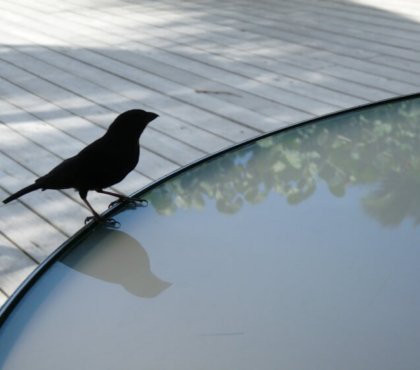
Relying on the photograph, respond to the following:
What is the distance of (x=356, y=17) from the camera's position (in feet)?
15.2

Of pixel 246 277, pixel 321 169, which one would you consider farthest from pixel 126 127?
pixel 246 277

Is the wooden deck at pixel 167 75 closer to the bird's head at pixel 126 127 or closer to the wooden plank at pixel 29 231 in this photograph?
the wooden plank at pixel 29 231

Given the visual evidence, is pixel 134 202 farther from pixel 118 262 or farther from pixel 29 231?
pixel 29 231

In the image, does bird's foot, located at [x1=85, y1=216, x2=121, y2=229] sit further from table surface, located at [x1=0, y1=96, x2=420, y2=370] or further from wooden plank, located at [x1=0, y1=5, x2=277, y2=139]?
wooden plank, located at [x1=0, y1=5, x2=277, y2=139]

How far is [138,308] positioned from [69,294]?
11 centimetres

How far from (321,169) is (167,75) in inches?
88.6

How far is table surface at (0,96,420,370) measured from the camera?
37.0 inches

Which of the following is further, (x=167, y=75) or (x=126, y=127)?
(x=167, y=75)

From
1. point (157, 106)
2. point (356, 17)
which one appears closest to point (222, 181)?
point (157, 106)

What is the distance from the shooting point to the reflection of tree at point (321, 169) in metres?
1.29

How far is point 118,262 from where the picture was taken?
3.70ft

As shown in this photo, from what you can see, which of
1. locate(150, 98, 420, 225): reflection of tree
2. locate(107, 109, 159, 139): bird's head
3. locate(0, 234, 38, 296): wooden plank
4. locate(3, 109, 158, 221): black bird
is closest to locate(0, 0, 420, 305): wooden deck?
locate(0, 234, 38, 296): wooden plank

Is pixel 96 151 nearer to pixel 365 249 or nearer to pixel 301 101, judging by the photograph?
pixel 365 249

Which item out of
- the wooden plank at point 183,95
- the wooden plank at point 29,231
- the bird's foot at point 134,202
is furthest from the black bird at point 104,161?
the wooden plank at point 183,95
